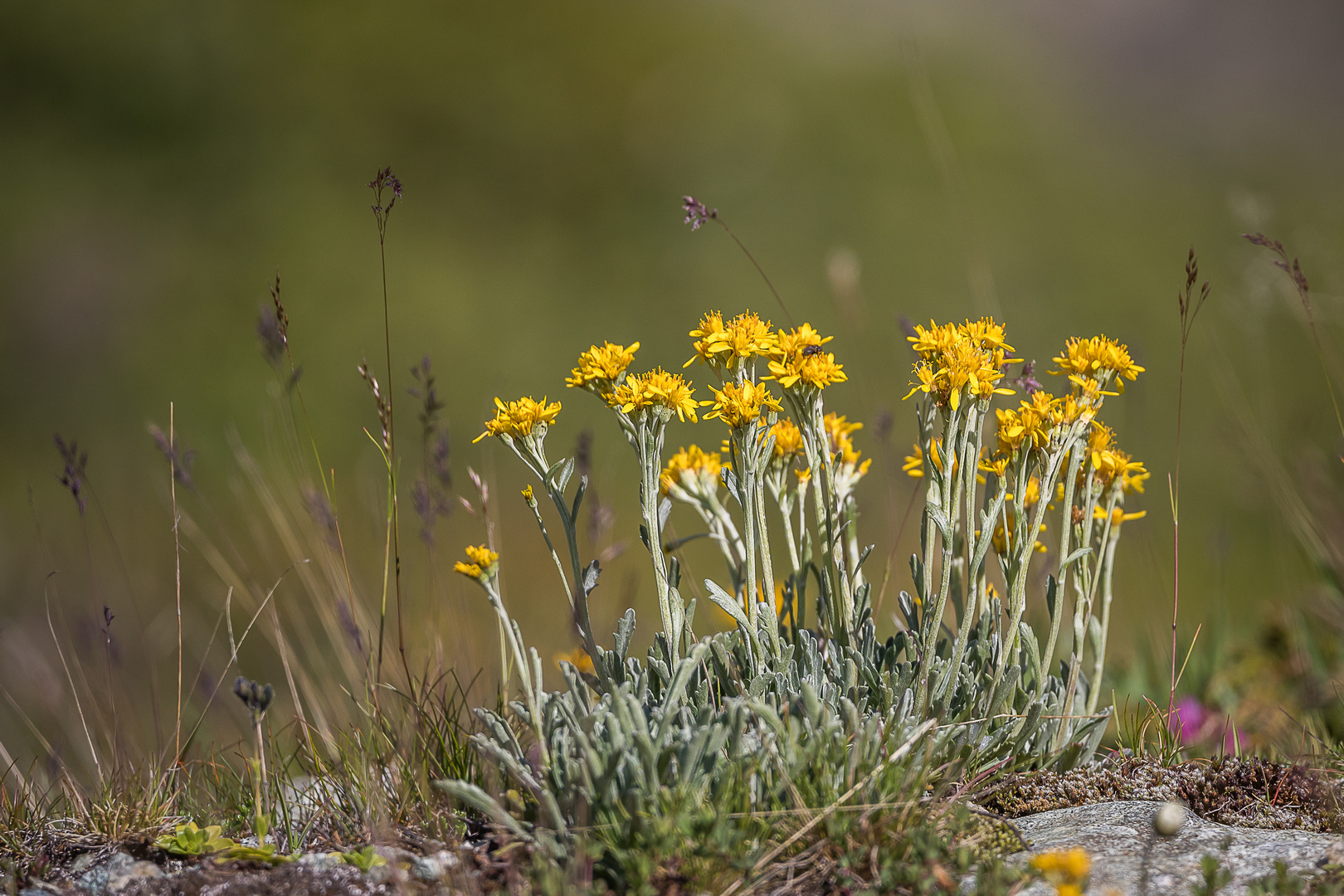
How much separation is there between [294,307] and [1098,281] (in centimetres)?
748

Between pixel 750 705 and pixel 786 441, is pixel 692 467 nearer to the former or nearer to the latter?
pixel 786 441

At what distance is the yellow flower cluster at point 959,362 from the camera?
192 centimetres

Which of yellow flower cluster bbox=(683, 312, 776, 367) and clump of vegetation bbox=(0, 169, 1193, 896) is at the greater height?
yellow flower cluster bbox=(683, 312, 776, 367)

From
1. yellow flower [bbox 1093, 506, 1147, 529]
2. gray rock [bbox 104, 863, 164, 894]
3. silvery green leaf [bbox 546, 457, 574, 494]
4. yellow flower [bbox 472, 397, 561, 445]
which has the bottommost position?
gray rock [bbox 104, 863, 164, 894]

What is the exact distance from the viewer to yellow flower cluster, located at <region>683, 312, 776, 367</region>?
6.52 feet

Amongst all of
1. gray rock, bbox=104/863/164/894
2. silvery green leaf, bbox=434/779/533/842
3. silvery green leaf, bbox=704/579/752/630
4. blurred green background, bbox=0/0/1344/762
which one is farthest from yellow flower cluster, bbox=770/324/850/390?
blurred green background, bbox=0/0/1344/762

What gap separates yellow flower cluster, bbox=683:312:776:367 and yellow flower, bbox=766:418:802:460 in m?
0.32

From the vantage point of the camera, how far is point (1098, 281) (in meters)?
8.06

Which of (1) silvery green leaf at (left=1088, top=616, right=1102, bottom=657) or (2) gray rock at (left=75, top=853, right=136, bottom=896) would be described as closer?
(2) gray rock at (left=75, top=853, right=136, bottom=896)

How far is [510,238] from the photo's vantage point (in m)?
8.48

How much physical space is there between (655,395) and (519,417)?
0.33 m

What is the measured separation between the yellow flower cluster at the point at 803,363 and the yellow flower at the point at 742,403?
6 centimetres

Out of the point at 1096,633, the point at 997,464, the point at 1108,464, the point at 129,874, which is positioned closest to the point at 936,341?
the point at 997,464

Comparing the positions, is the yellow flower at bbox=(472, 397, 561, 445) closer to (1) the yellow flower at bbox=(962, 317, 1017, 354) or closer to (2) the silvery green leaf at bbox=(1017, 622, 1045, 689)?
(1) the yellow flower at bbox=(962, 317, 1017, 354)
